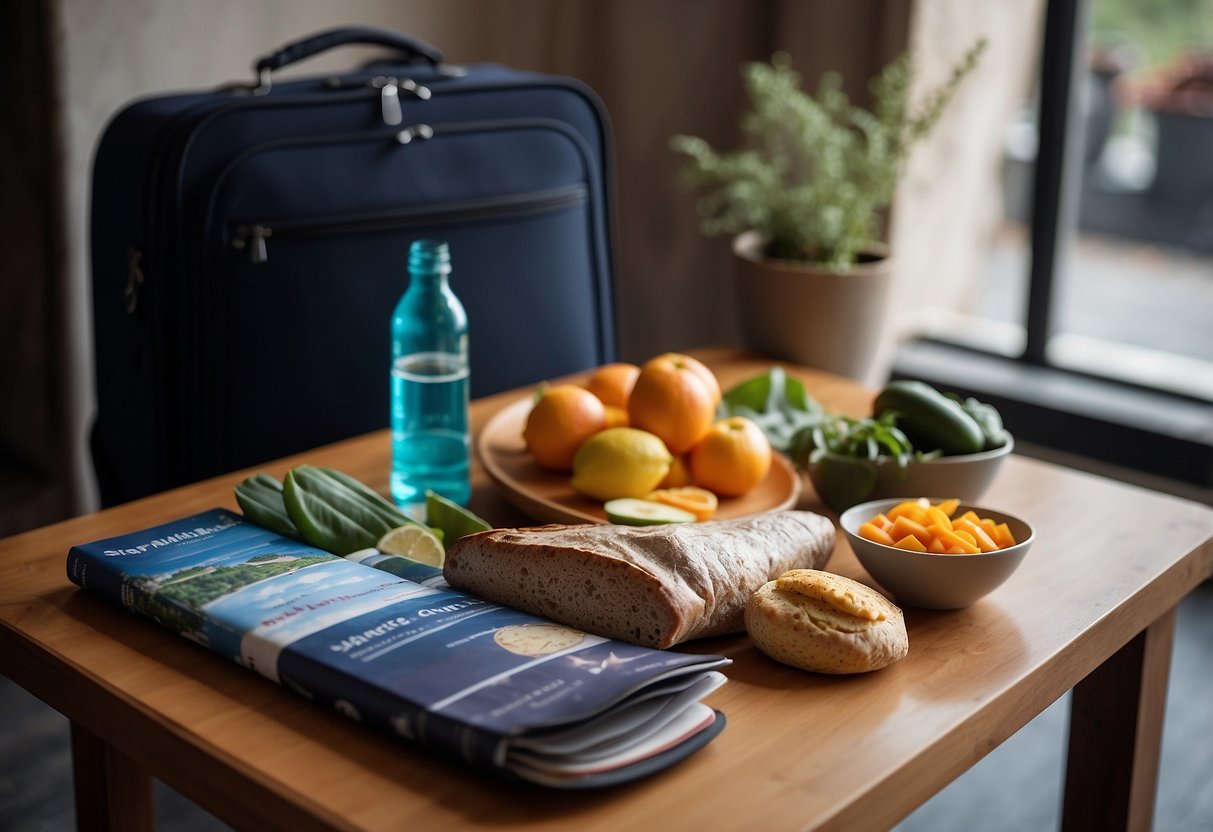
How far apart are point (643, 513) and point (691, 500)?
6 cm

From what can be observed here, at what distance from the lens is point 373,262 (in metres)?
1.37

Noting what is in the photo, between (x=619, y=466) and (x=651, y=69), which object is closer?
(x=619, y=466)

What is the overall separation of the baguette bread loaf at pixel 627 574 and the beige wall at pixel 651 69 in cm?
139

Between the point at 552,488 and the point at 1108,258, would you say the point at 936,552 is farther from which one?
the point at 1108,258

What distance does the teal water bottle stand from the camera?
3.59 feet

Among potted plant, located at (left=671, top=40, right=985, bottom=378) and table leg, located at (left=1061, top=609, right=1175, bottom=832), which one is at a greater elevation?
potted plant, located at (left=671, top=40, right=985, bottom=378)

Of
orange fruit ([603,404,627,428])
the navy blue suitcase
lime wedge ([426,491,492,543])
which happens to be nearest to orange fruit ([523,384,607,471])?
orange fruit ([603,404,627,428])

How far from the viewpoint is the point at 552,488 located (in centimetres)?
108

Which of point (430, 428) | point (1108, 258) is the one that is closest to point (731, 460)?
point (430, 428)

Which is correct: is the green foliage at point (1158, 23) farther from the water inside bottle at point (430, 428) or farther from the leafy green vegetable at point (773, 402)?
Result: the water inside bottle at point (430, 428)

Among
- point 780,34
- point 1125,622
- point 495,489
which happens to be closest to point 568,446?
point 495,489

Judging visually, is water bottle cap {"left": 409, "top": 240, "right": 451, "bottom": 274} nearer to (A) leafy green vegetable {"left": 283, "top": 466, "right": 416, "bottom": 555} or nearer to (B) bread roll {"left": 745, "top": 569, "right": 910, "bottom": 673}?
(A) leafy green vegetable {"left": 283, "top": 466, "right": 416, "bottom": 555}

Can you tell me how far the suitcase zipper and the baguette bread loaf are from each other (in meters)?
0.59

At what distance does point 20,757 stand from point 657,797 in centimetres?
133
